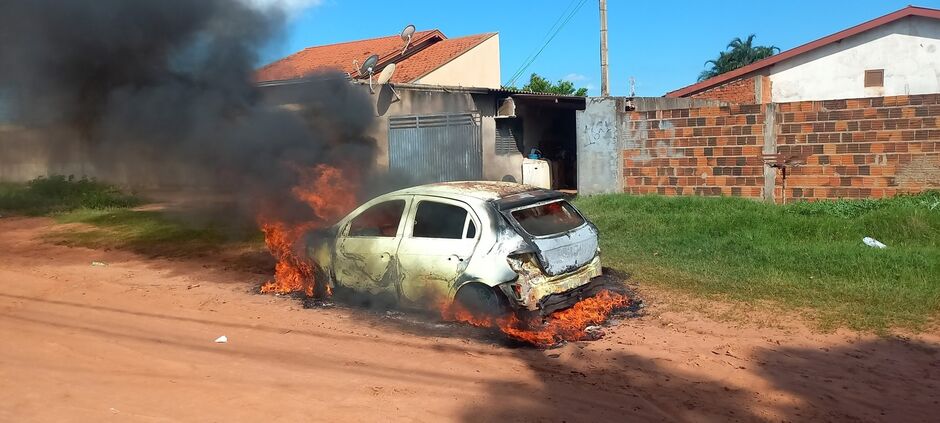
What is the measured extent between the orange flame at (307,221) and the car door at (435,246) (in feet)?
4.82

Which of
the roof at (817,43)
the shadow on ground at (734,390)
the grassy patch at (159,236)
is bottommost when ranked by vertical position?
the shadow on ground at (734,390)

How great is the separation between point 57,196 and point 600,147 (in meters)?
15.9

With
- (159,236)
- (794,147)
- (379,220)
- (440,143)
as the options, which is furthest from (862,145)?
(159,236)

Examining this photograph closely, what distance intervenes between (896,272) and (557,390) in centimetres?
489

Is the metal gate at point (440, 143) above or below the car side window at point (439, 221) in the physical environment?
above

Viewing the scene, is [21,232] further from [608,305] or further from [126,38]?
[608,305]

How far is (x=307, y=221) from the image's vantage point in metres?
7.34

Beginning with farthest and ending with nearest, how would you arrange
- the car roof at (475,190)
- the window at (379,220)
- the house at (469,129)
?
the house at (469,129) → the window at (379,220) → the car roof at (475,190)

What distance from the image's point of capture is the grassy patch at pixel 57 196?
1794cm

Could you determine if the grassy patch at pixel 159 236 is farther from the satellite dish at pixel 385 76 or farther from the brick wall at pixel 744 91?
the brick wall at pixel 744 91

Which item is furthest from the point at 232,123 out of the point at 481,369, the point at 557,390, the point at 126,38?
the point at 557,390

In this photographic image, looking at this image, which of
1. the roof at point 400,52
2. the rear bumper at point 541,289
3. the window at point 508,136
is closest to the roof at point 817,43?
the window at point 508,136

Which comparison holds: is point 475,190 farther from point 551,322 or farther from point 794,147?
point 794,147

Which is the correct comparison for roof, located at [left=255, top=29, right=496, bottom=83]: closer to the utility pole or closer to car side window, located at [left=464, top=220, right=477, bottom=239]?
the utility pole
